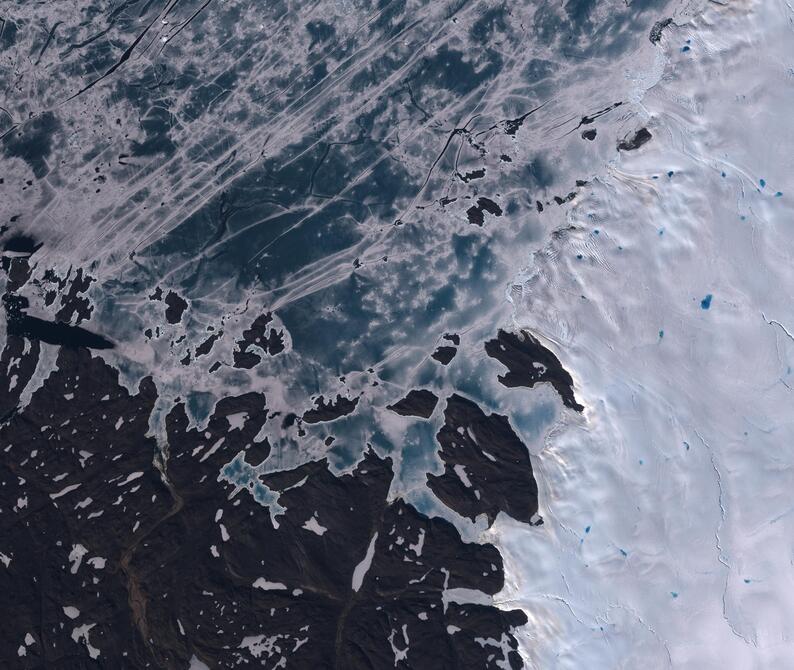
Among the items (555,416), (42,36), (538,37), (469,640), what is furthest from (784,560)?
(42,36)

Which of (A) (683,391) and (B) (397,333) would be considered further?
(B) (397,333)

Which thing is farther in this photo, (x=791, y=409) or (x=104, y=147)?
(x=104, y=147)

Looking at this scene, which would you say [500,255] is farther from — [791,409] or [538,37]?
[791,409]

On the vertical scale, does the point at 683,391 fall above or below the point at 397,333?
below

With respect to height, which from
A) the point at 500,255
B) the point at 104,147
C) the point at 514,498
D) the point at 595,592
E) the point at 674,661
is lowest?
the point at 674,661

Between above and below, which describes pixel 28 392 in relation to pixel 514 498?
above

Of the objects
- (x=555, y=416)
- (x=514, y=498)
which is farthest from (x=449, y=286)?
(x=514, y=498)
